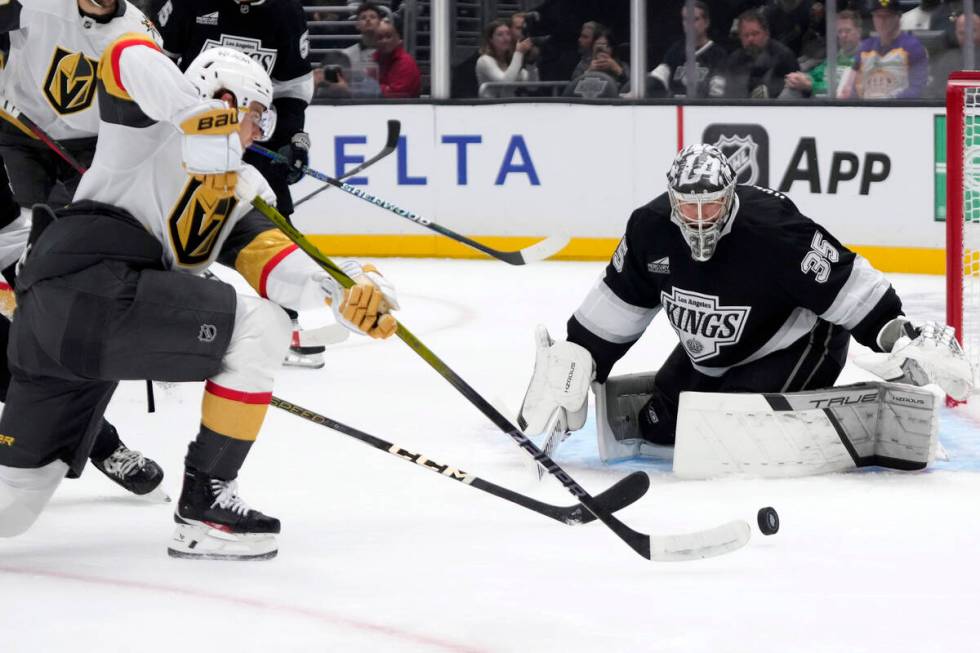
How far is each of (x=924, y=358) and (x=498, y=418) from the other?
0.95 metres

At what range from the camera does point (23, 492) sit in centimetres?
273

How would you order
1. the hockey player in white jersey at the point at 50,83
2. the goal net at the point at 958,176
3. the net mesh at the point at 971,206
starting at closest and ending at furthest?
the hockey player in white jersey at the point at 50,83
the goal net at the point at 958,176
the net mesh at the point at 971,206

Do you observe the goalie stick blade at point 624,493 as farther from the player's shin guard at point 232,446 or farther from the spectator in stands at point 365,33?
the spectator in stands at point 365,33

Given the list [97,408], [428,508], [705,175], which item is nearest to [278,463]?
[428,508]

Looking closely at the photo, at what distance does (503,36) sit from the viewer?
281 inches

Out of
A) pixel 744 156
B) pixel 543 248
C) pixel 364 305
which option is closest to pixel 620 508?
pixel 364 305

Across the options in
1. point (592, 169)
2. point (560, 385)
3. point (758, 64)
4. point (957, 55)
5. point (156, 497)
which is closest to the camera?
point (156, 497)

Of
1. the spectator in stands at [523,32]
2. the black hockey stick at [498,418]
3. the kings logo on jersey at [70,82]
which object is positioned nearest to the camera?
the black hockey stick at [498,418]

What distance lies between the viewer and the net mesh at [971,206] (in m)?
4.12

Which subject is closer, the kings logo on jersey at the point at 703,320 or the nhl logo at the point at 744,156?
the kings logo on jersey at the point at 703,320

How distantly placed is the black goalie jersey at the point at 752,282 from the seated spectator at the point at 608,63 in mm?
3495

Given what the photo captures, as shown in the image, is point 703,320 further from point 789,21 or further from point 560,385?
point 789,21

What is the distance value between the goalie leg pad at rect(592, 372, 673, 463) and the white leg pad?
46.1 inches

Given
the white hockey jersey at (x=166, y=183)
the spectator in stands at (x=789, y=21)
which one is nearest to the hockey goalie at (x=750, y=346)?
the white hockey jersey at (x=166, y=183)
